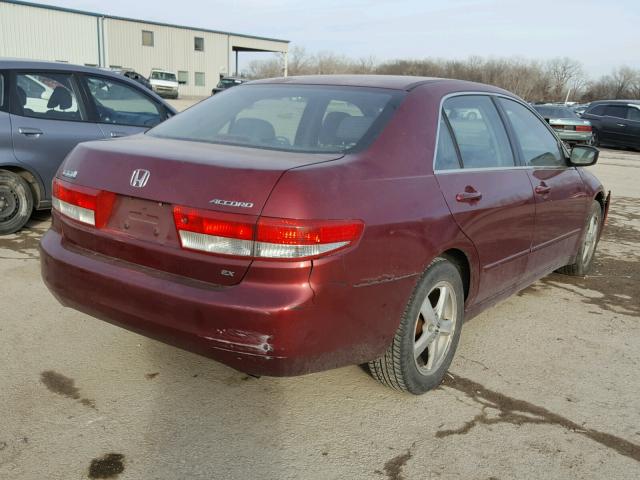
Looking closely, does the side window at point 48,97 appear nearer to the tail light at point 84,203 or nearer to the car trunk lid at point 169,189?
the tail light at point 84,203

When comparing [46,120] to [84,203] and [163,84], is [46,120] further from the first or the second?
[163,84]

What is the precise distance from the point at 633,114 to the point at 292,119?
786 inches

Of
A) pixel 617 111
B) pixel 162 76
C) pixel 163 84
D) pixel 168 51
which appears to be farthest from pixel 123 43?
pixel 617 111

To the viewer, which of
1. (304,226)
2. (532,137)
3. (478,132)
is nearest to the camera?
(304,226)

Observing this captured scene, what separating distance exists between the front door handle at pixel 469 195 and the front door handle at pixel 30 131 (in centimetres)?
432

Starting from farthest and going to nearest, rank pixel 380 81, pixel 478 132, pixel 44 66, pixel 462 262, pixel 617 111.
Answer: pixel 617 111 → pixel 44 66 → pixel 478 132 → pixel 380 81 → pixel 462 262

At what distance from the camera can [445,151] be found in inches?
123

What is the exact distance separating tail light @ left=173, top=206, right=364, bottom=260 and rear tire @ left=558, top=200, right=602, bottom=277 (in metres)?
3.35

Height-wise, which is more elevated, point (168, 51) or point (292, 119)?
point (168, 51)

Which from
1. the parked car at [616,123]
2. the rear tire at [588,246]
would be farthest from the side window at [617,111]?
the rear tire at [588,246]

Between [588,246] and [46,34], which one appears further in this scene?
[46,34]

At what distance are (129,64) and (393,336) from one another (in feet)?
164

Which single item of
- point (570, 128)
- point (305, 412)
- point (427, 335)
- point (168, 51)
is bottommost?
point (305, 412)

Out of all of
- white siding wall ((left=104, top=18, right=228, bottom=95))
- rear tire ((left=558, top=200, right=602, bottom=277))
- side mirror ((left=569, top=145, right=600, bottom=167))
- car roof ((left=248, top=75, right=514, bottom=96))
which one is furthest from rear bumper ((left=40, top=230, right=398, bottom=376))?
white siding wall ((left=104, top=18, right=228, bottom=95))
